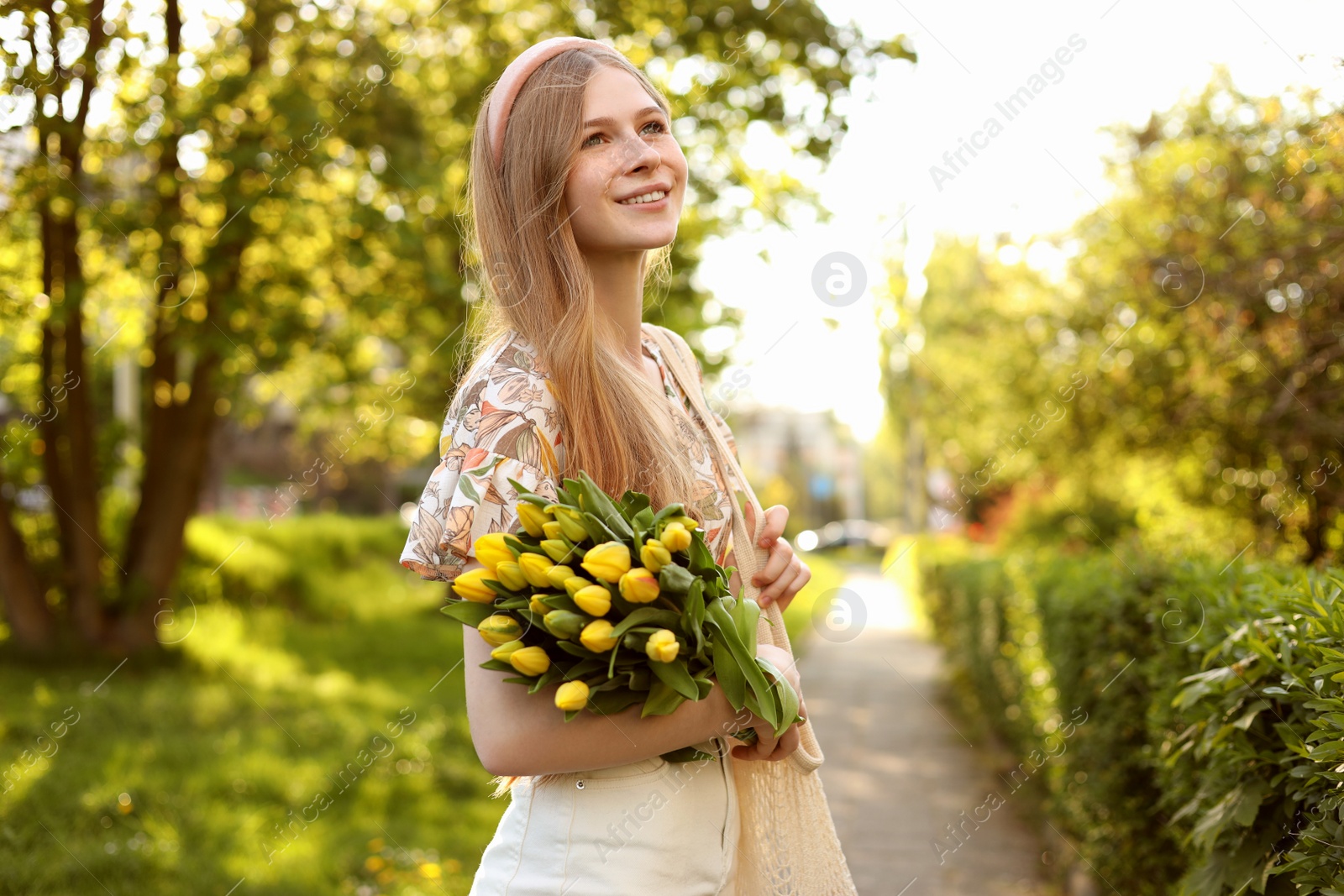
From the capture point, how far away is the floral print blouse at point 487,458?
1452 mm

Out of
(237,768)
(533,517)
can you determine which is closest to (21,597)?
(237,768)

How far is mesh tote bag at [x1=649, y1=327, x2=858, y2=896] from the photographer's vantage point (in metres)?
1.76

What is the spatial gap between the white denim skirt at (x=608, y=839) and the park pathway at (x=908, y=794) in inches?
160

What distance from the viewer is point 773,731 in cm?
156

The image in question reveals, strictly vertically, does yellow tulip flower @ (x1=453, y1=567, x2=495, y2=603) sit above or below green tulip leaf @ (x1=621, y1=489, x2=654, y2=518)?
below

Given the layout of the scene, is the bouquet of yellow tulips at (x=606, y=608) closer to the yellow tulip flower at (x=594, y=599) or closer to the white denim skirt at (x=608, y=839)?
the yellow tulip flower at (x=594, y=599)

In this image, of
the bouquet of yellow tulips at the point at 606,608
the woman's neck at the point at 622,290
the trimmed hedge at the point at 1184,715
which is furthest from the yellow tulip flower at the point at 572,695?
the trimmed hedge at the point at 1184,715

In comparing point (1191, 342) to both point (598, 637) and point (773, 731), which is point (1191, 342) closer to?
point (773, 731)

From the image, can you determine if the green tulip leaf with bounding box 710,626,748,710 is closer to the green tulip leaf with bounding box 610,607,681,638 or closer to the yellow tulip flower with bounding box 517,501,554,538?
the green tulip leaf with bounding box 610,607,681,638

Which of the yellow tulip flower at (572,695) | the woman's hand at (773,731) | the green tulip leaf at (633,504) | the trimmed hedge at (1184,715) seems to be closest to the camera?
the yellow tulip flower at (572,695)

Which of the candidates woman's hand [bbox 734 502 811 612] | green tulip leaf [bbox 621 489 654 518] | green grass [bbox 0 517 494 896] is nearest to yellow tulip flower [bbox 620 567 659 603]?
green tulip leaf [bbox 621 489 654 518]

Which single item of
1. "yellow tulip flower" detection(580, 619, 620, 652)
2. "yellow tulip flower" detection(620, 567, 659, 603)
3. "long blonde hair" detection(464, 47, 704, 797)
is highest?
"long blonde hair" detection(464, 47, 704, 797)

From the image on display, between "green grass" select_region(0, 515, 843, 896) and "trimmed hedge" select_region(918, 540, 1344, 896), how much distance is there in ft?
5.30

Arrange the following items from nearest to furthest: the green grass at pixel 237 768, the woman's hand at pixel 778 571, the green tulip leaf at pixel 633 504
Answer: the green tulip leaf at pixel 633 504 < the woman's hand at pixel 778 571 < the green grass at pixel 237 768
